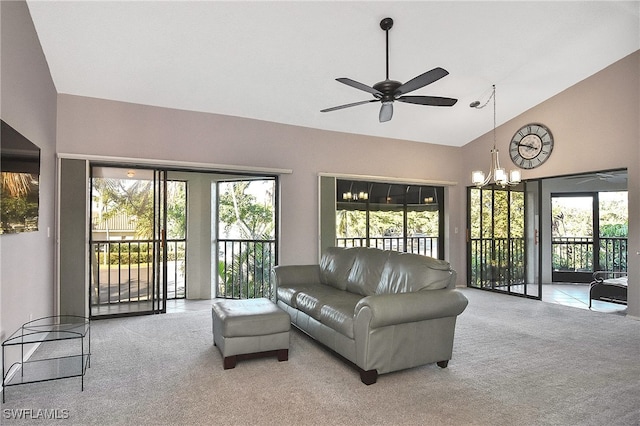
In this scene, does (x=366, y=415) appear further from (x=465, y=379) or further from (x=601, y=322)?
(x=601, y=322)

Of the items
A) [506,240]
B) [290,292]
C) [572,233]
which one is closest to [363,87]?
[290,292]

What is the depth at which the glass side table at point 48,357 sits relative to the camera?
2.61 metres

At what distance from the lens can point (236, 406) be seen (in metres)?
2.42

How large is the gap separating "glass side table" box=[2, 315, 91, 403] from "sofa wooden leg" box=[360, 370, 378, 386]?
6.44 ft

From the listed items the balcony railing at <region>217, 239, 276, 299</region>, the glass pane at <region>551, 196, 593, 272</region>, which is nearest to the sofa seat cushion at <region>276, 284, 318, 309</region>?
the balcony railing at <region>217, 239, 276, 299</region>

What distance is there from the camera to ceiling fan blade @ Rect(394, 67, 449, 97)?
289cm

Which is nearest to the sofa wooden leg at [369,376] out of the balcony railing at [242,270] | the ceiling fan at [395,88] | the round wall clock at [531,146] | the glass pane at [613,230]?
the ceiling fan at [395,88]

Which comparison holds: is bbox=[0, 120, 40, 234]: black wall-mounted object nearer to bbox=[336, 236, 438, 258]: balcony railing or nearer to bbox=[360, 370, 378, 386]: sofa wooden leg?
bbox=[360, 370, 378, 386]: sofa wooden leg

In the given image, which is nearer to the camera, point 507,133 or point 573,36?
point 573,36

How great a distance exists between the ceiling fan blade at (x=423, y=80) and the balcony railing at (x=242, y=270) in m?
3.74

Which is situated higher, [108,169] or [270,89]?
[270,89]

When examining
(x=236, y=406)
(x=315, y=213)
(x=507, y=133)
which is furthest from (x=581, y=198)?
(x=236, y=406)

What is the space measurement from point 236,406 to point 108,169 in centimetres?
359

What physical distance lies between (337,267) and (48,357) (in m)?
2.82
